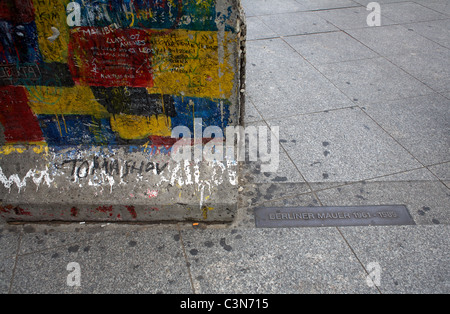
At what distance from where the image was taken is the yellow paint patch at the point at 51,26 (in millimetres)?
2367

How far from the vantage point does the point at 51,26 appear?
244 centimetres

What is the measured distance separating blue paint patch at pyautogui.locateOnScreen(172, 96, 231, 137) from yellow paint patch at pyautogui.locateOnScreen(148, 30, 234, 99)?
5cm

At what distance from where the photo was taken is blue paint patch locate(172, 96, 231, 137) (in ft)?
9.06

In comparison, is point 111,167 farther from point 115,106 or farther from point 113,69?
point 113,69

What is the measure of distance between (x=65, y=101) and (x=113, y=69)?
1.67ft

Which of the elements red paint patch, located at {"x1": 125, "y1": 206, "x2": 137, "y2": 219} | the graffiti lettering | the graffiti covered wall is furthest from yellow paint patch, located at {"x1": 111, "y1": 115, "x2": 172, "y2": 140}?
red paint patch, located at {"x1": 125, "y1": 206, "x2": 137, "y2": 219}

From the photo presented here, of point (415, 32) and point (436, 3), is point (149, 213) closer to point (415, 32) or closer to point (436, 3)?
point (415, 32)

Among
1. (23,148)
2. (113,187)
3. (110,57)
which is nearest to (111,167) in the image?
(113,187)

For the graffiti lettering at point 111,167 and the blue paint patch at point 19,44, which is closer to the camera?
the blue paint patch at point 19,44

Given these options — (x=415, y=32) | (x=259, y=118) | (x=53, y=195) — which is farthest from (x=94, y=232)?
(x=415, y=32)

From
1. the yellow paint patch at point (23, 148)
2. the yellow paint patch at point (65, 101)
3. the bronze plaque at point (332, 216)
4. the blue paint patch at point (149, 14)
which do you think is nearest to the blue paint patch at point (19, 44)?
the yellow paint patch at point (65, 101)

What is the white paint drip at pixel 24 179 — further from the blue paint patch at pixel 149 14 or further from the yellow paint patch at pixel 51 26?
the blue paint patch at pixel 149 14

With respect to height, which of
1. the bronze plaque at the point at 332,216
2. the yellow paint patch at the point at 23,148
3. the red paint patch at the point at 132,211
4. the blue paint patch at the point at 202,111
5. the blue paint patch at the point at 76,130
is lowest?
the bronze plaque at the point at 332,216

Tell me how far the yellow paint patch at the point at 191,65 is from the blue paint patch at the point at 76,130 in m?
0.58
